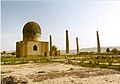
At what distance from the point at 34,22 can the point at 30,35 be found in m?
3.48

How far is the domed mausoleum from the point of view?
120 feet

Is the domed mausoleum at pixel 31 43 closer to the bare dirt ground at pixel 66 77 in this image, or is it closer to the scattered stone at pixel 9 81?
the bare dirt ground at pixel 66 77

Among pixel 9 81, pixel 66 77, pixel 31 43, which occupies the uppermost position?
pixel 31 43

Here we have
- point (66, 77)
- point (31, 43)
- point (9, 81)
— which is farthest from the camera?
point (31, 43)

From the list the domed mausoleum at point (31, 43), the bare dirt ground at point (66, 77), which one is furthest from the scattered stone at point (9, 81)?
the domed mausoleum at point (31, 43)

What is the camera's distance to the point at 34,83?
907 cm

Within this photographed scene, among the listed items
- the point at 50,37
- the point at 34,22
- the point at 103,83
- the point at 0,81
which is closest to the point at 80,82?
the point at 103,83

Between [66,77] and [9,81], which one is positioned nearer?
[9,81]

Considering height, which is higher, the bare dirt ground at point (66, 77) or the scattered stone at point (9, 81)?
the bare dirt ground at point (66, 77)

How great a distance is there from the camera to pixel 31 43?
37.0 meters

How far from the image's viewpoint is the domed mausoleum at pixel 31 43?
3659 centimetres

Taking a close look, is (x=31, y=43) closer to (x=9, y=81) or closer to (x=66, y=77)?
(x=9, y=81)

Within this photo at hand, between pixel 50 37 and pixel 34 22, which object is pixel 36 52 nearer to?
pixel 34 22

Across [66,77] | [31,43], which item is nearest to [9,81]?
[66,77]
